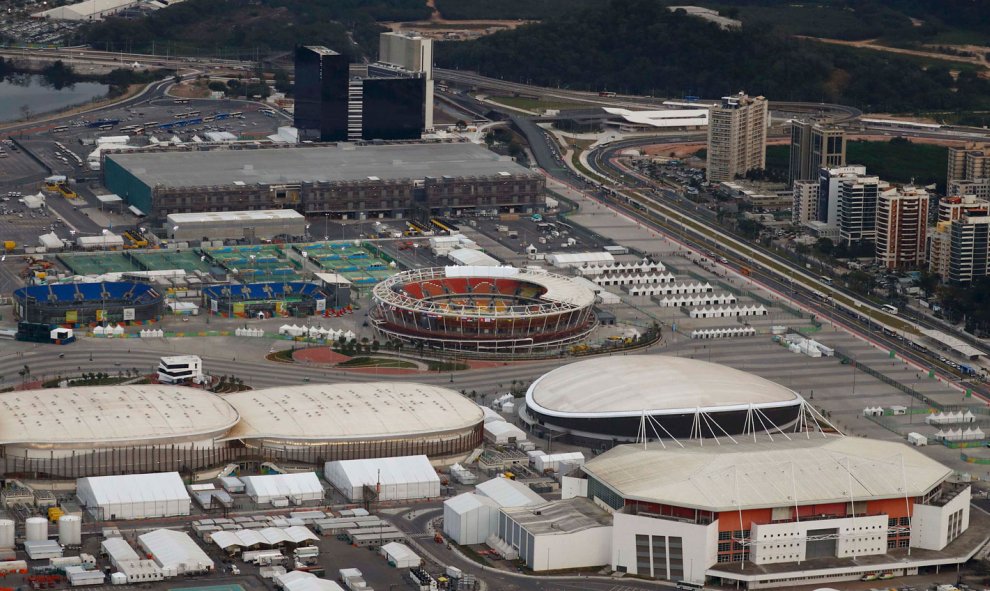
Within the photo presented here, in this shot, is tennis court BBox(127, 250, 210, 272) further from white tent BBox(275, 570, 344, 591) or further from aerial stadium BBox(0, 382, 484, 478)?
white tent BBox(275, 570, 344, 591)

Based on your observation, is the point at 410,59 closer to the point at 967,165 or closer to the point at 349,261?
the point at 967,165

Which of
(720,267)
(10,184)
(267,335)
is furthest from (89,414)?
(10,184)

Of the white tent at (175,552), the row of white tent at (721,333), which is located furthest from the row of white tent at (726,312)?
the white tent at (175,552)

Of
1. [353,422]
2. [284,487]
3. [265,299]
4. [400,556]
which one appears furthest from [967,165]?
[400,556]

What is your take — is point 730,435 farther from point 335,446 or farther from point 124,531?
point 124,531

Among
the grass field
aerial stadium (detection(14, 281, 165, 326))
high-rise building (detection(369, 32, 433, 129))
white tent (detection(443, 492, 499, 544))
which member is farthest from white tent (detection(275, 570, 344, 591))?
high-rise building (detection(369, 32, 433, 129))

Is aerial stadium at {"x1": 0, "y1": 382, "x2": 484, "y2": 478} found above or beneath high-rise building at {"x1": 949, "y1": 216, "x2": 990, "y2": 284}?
beneath
